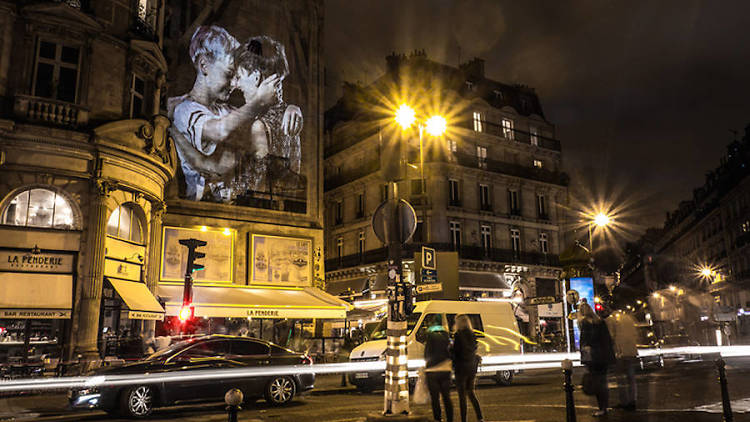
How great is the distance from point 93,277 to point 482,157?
92.8 feet

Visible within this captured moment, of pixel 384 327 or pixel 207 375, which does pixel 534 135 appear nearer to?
pixel 384 327

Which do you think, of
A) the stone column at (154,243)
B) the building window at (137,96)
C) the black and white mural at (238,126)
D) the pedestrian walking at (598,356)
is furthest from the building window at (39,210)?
the pedestrian walking at (598,356)

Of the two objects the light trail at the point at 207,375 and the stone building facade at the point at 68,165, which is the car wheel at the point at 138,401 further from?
the stone building facade at the point at 68,165

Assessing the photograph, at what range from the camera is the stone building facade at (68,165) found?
17.1 meters

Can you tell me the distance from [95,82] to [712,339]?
46619mm

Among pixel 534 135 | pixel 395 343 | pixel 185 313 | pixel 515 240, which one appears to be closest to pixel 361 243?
pixel 515 240

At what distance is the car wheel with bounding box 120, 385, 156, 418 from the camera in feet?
35.6

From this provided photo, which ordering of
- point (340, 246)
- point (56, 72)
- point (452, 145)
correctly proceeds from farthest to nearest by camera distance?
point (340, 246) → point (452, 145) → point (56, 72)

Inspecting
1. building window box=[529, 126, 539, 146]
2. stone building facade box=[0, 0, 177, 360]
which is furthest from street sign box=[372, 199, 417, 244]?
building window box=[529, 126, 539, 146]

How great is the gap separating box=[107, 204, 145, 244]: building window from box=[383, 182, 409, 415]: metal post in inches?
508

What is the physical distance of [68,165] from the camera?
59.0 feet

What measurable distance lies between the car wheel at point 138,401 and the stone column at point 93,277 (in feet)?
23.0

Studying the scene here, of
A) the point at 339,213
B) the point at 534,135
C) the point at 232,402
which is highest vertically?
the point at 534,135

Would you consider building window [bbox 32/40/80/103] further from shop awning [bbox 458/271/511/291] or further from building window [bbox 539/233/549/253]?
building window [bbox 539/233/549/253]
